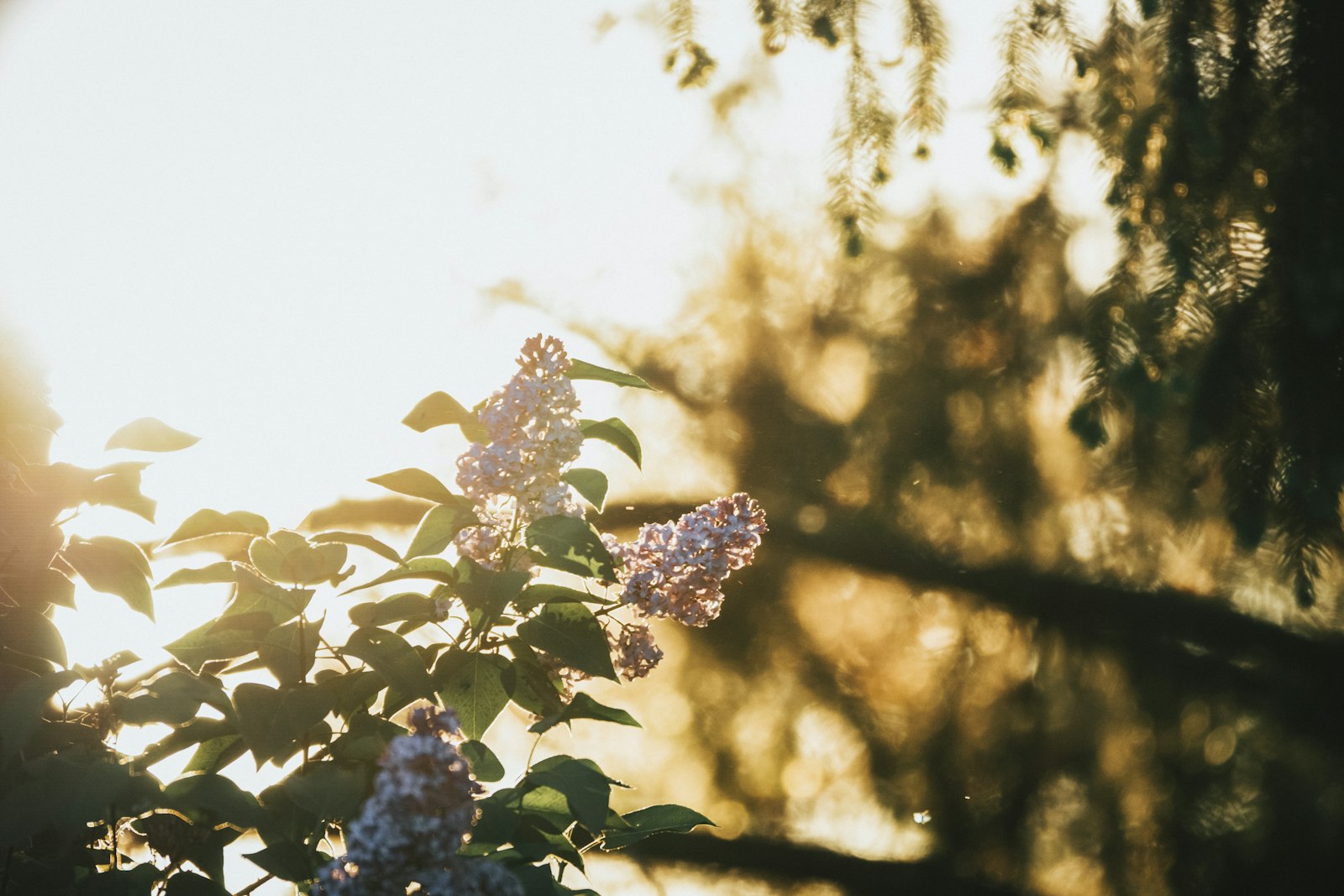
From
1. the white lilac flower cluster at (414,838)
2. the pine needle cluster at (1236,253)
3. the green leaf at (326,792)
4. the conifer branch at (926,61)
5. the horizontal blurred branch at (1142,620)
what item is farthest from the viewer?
the horizontal blurred branch at (1142,620)

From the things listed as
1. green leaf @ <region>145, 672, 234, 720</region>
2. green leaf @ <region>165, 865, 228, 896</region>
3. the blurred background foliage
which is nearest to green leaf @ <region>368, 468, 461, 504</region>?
green leaf @ <region>145, 672, 234, 720</region>

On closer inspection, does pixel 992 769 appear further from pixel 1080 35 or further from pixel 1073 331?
pixel 1080 35

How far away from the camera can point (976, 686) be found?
7.20ft

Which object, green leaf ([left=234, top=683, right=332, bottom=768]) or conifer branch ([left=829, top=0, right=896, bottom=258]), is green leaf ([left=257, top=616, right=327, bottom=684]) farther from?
conifer branch ([left=829, top=0, right=896, bottom=258])

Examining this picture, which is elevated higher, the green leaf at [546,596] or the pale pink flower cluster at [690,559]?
the pale pink flower cluster at [690,559]

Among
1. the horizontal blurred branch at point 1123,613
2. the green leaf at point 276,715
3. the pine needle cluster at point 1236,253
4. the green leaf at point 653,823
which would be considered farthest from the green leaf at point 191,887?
the horizontal blurred branch at point 1123,613

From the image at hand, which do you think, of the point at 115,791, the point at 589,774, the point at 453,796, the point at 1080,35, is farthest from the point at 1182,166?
the point at 115,791

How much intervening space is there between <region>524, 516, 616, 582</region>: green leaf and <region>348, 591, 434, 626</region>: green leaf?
13 centimetres

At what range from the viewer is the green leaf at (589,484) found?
973 millimetres

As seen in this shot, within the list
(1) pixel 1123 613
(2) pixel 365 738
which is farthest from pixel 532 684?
(1) pixel 1123 613

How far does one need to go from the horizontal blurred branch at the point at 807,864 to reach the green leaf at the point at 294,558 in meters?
1.42

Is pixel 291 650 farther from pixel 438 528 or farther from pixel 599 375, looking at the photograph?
pixel 599 375

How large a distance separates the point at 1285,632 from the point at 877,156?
1.37m

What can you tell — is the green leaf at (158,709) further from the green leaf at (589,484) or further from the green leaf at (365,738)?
the green leaf at (589,484)
